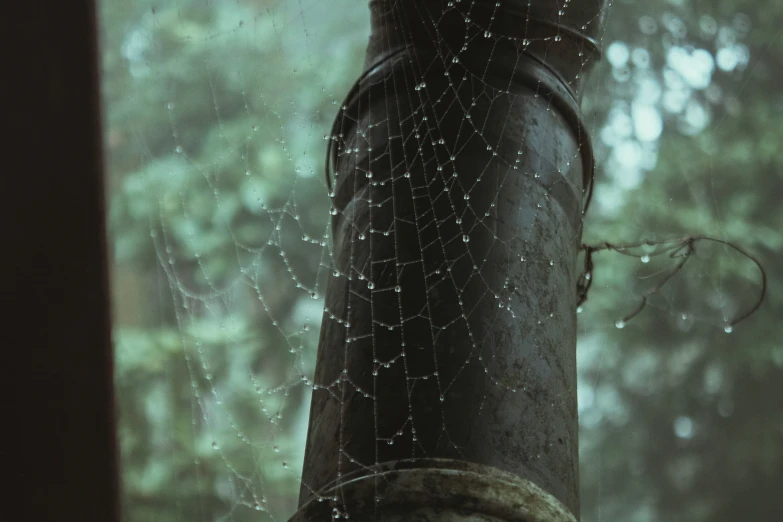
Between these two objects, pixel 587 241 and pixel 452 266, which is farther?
pixel 587 241

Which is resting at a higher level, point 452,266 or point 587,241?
point 587,241

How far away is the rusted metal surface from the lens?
0.75m

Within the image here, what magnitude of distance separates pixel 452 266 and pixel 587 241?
9.03 ft

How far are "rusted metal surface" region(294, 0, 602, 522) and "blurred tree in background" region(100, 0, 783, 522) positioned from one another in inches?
87.6

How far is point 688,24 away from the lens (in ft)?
12.5

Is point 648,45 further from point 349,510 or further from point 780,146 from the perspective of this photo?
point 349,510

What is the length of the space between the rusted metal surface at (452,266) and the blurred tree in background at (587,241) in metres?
2.23

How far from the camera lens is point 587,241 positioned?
11.3 ft

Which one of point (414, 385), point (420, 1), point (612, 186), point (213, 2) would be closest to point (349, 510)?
point (414, 385)

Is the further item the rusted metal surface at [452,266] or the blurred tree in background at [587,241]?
the blurred tree in background at [587,241]

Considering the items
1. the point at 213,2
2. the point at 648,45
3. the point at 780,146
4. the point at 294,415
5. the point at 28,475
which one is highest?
the point at 648,45

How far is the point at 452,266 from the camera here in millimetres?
804

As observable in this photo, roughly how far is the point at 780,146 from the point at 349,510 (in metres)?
3.58

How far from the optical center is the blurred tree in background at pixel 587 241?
321 cm
